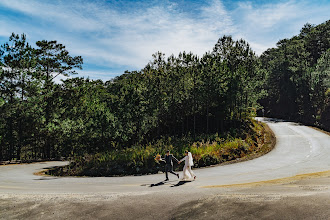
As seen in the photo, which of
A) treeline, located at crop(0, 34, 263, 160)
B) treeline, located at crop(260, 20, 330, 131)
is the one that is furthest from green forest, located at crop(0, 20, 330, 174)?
treeline, located at crop(260, 20, 330, 131)

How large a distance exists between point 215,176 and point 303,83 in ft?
160

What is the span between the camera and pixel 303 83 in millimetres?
52250

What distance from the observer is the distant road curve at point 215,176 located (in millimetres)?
11797

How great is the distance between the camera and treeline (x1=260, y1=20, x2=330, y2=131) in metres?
49.4

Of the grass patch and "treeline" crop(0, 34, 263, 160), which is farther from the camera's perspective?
"treeline" crop(0, 34, 263, 160)

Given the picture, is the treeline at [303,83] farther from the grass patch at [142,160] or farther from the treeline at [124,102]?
the grass patch at [142,160]

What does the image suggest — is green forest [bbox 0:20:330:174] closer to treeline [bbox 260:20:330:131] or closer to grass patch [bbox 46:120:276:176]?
grass patch [bbox 46:120:276:176]

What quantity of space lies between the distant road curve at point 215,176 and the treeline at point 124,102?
8.25 metres

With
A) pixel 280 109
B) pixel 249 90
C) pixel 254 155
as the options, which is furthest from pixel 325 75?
pixel 254 155

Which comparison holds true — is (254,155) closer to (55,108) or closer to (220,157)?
(220,157)

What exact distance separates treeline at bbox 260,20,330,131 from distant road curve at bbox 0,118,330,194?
101 feet

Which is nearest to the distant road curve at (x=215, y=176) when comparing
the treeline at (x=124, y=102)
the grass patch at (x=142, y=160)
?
the grass patch at (x=142, y=160)

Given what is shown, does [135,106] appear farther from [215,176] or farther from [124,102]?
[215,176]

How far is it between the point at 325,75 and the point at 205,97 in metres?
34.3
